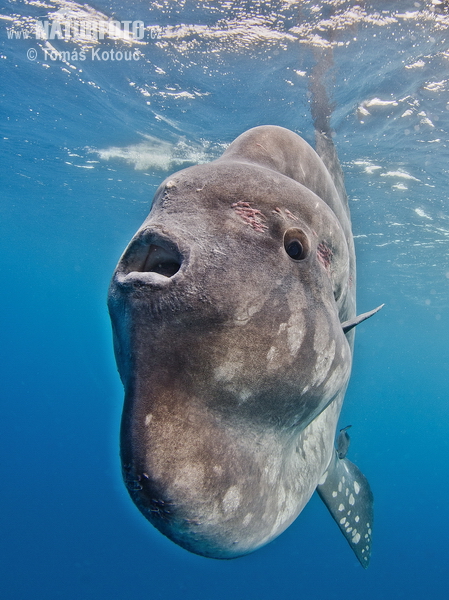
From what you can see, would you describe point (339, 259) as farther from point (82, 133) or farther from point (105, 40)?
point (82, 133)

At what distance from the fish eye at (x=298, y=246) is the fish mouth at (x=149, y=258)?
0.59 m

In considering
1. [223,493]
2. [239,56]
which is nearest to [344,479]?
[223,493]

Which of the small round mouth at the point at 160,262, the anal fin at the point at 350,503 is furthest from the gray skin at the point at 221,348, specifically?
the anal fin at the point at 350,503

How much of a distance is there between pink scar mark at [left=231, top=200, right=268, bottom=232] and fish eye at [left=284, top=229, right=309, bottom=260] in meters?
0.18

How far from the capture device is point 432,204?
17.7 metres

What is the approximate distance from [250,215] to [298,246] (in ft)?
1.02

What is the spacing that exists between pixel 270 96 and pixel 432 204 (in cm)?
1054

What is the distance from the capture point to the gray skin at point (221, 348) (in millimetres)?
1492

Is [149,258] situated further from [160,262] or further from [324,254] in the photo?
[324,254]

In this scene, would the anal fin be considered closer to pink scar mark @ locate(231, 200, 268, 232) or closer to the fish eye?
the fish eye

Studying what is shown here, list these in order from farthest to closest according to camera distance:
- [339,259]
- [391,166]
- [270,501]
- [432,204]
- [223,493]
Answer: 1. [432,204]
2. [391,166]
3. [339,259]
4. [270,501]
5. [223,493]

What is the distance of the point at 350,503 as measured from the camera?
5.77 m

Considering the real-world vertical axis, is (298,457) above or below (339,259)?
below

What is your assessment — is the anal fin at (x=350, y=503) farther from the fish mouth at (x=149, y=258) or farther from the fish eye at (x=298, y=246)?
the fish mouth at (x=149, y=258)
